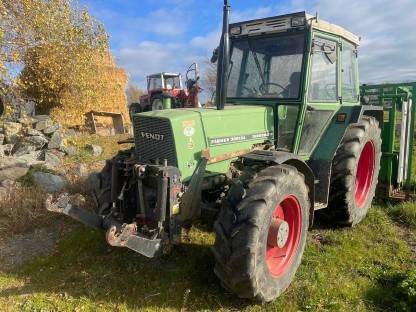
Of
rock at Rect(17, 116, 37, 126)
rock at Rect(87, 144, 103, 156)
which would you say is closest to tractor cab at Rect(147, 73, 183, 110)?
rock at Rect(17, 116, 37, 126)

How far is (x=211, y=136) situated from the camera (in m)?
4.09

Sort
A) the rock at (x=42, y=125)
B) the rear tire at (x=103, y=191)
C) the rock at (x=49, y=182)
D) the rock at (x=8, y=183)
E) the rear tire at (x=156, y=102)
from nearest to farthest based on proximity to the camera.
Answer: the rear tire at (x=103, y=191)
the rock at (x=8, y=183)
the rock at (x=49, y=182)
the rock at (x=42, y=125)
the rear tire at (x=156, y=102)

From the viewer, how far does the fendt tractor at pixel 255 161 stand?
336cm

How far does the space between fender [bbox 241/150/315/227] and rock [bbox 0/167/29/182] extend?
14.9ft

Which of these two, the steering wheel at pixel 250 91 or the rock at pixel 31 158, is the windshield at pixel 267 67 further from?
the rock at pixel 31 158

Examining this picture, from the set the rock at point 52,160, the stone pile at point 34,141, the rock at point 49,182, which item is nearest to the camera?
the rock at point 49,182

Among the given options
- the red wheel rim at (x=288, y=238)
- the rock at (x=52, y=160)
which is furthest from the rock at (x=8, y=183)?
the red wheel rim at (x=288, y=238)

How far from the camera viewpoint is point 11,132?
10039 mm

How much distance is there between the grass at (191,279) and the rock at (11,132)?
6040 millimetres

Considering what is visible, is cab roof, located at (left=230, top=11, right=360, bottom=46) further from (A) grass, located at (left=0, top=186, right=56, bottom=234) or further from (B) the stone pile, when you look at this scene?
(B) the stone pile

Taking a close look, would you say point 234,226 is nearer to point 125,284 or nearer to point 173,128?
point 173,128

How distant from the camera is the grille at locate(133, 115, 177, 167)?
12.3ft

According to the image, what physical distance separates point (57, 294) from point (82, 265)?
59 centimetres

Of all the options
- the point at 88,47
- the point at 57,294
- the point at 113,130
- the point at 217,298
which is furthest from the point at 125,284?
the point at 113,130
